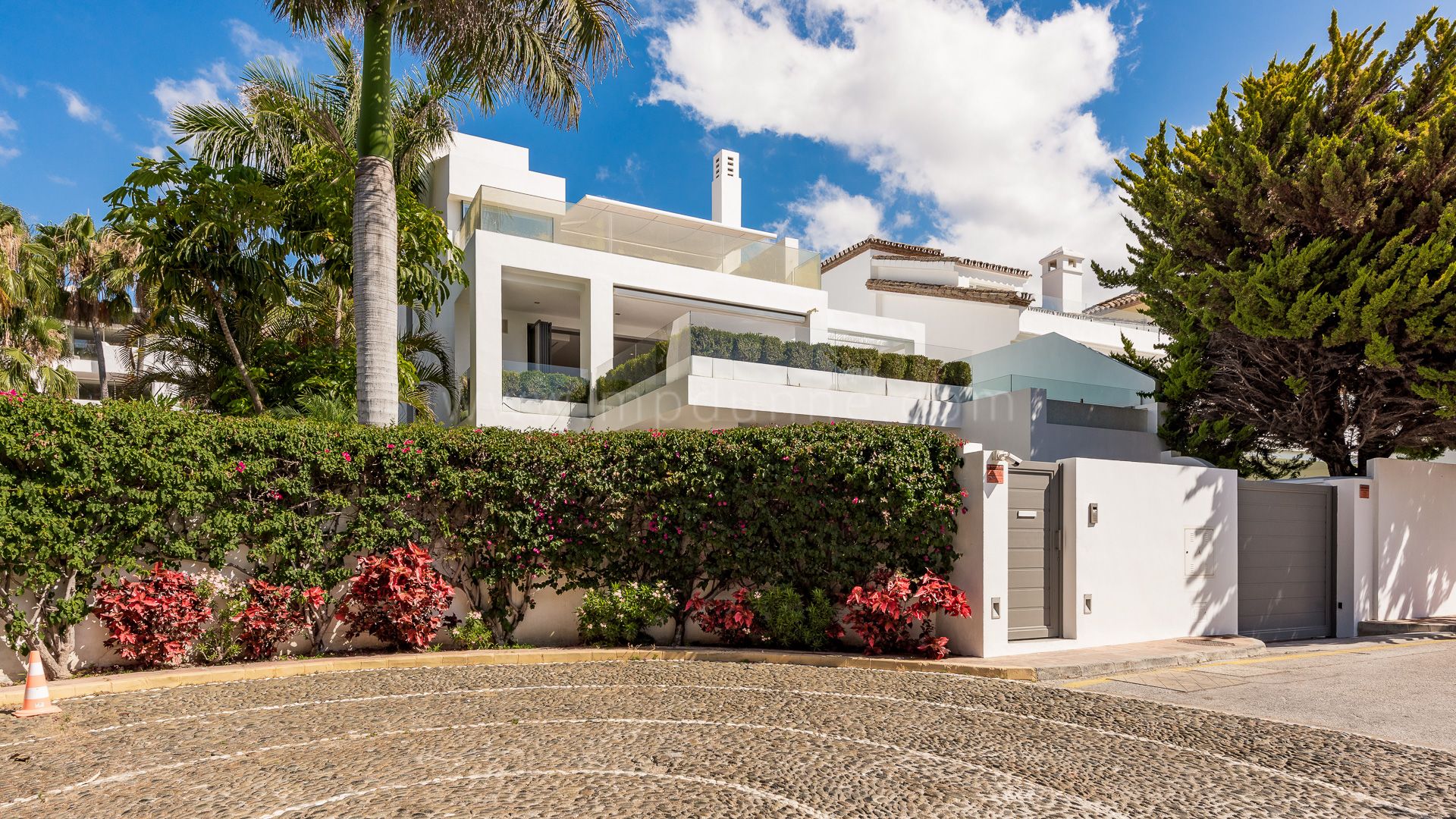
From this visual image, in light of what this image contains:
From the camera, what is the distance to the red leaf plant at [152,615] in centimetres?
873

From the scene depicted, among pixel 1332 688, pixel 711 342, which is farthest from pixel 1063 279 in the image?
pixel 1332 688

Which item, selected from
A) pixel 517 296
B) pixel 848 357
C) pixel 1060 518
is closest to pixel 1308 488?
pixel 1060 518

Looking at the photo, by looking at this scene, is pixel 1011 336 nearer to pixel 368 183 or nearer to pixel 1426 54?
pixel 1426 54

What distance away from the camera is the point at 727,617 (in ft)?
34.9

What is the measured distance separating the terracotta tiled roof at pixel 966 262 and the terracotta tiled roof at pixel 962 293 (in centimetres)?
197

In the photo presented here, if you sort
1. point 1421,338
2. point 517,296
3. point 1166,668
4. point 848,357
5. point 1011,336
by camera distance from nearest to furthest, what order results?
1. point 1166,668
2. point 1421,338
3. point 848,357
4. point 517,296
5. point 1011,336

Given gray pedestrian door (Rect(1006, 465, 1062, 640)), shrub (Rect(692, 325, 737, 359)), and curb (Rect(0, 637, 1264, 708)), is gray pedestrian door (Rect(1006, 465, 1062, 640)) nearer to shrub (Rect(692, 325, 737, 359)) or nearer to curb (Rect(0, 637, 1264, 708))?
curb (Rect(0, 637, 1264, 708))

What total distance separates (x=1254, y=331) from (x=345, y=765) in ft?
50.4

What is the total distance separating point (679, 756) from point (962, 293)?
1093 inches

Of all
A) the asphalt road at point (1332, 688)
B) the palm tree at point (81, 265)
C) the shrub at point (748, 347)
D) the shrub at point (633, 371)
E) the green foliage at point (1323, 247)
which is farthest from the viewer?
the palm tree at point (81, 265)

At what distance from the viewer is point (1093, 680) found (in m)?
9.26

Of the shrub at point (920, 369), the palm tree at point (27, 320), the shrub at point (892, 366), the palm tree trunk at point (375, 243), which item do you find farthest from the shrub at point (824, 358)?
the palm tree at point (27, 320)

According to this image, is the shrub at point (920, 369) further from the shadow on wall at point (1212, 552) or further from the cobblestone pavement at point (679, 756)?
the cobblestone pavement at point (679, 756)

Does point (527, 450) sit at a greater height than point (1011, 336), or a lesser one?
lesser
